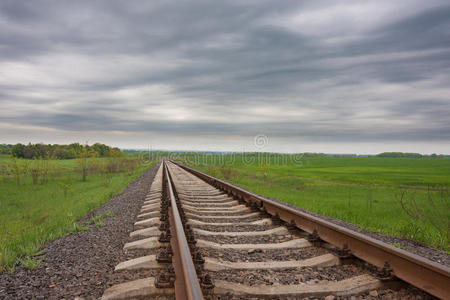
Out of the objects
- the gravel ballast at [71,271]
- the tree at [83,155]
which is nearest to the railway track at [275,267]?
the gravel ballast at [71,271]

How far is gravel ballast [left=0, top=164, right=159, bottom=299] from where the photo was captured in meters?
2.57

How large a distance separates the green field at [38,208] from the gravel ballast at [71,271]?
0.23 m

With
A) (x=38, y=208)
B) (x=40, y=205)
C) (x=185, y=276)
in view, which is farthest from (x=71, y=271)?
(x=40, y=205)

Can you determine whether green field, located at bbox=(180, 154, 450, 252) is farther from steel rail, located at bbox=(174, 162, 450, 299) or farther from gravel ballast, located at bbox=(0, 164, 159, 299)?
gravel ballast, located at bbox=(0, 164, 159, 299)

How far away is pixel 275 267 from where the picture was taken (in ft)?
9.62

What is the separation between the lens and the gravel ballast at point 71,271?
257cm

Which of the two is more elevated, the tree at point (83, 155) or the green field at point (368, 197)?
the tree at point (83, 155)

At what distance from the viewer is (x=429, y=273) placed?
7.82 ft

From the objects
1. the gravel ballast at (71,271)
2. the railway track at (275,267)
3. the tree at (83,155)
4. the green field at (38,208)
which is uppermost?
the tree at (83,155)

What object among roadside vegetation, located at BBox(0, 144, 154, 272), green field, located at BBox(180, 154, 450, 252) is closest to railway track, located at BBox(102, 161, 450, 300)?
roadside vegetation, located at BBox(0, 144, 154, 272)

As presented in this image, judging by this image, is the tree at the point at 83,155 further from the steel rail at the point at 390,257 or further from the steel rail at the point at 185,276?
the steel rail at the point at 185,276

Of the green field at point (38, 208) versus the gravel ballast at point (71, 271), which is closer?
the gravel ballast at point (71, 271)

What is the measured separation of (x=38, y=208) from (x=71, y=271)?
37.8 feet

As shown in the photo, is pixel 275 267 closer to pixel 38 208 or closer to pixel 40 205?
pixel 38 208
